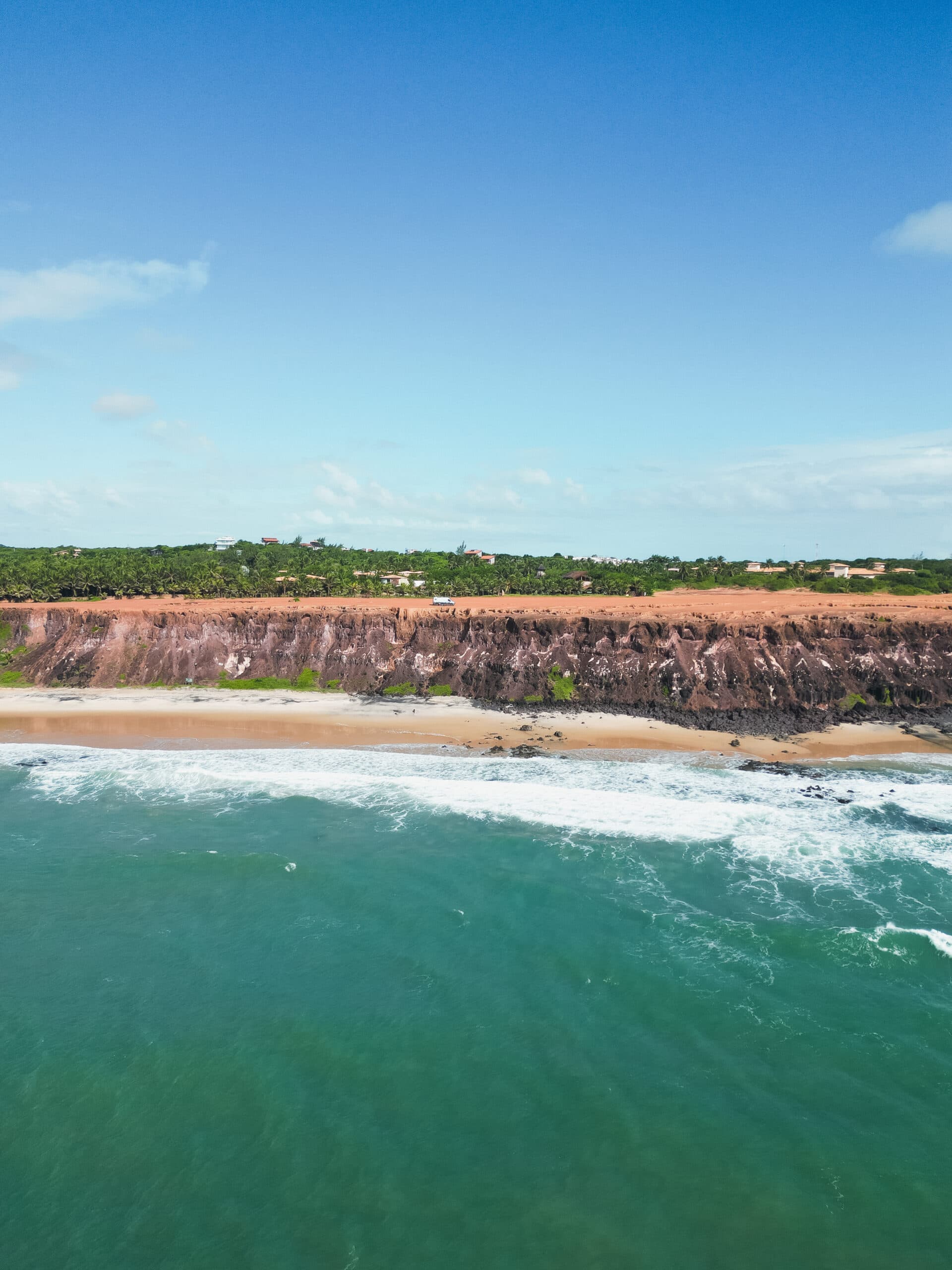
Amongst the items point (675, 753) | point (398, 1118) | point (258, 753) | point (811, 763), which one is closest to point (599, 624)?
point (675, 753)

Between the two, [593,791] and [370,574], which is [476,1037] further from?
[370,574]

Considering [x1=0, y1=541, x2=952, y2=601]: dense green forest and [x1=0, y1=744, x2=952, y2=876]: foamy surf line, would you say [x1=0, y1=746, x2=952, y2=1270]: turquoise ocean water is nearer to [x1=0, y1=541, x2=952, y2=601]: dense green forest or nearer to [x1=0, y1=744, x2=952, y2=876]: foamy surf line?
[x1=0, y1=744, x2=952, y2=876]: foamy surf line

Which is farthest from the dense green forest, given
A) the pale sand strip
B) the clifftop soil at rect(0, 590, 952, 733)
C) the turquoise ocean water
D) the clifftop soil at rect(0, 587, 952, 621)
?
the turquoise ocean water

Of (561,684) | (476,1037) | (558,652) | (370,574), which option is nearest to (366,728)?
(561,684)

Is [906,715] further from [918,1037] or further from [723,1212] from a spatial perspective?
[723,1212]

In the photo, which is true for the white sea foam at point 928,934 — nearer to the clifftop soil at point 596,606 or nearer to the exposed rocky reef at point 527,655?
the exposed rocky reef at point 527,655

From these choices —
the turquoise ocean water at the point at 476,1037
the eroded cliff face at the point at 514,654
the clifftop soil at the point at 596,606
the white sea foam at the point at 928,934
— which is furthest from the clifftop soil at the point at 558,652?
the white sea foam at the point at 928,934
